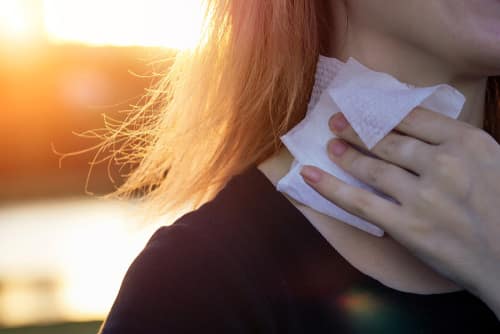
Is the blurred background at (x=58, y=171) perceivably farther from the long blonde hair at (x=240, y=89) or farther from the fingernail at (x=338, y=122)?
the fingernail at (x=338, y=122)

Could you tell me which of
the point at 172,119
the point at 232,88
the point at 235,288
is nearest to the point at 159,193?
the point at 172,119

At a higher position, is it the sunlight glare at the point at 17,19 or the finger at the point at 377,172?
the sunlight glare at the point at 17,19

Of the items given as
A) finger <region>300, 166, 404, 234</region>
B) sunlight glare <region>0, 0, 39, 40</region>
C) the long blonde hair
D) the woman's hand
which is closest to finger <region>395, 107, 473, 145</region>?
the woman's hand

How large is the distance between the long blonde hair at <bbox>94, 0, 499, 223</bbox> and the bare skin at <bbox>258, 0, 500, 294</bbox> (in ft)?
0.31

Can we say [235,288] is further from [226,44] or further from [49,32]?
[49,32]

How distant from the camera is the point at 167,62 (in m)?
1.67

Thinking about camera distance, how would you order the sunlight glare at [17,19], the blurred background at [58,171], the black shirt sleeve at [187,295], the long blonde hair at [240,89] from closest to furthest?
the black shirt sleeve at [187,295] < the long blonde hair at [240,89] < the blurred background at [58,171] < the sunlight glare at [17,19]

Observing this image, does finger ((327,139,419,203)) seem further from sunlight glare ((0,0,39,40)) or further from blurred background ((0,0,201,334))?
sunlight glare ((0,0,39,40))

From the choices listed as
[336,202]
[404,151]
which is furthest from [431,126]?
[336,202]

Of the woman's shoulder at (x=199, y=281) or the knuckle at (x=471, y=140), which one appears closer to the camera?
the woman's shoulder at (x=199, y=281)

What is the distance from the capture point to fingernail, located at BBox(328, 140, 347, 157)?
114 cm

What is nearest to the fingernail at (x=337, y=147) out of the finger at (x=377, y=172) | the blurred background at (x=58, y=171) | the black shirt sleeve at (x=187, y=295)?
the finger at (x=377, y=172)

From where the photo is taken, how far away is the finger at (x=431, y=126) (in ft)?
3.58

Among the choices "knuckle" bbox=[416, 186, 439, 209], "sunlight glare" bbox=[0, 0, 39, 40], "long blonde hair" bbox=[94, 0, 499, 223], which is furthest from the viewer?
"sunlight glare" bbox=[0, 0, 39, 40]
